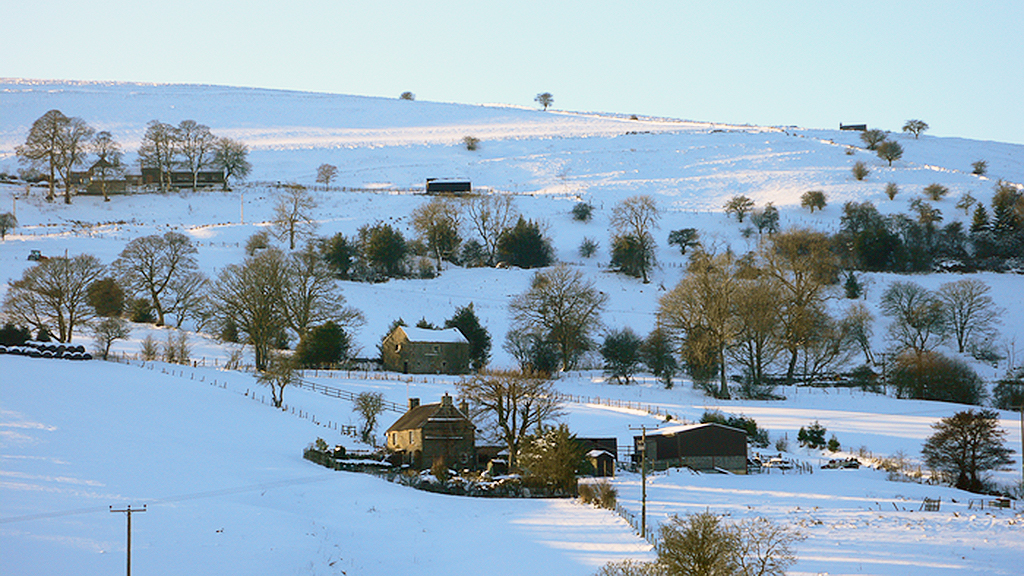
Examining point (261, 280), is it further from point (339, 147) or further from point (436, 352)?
point (339, 147)

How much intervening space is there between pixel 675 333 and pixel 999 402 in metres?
18.7

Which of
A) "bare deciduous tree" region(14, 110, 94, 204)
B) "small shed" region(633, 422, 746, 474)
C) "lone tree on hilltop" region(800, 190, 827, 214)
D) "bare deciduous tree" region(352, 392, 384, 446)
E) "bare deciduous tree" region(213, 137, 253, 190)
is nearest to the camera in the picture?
"small shed" region(633, 422, 746, 474)

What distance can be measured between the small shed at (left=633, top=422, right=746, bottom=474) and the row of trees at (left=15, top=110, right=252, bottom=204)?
67304 millimetres

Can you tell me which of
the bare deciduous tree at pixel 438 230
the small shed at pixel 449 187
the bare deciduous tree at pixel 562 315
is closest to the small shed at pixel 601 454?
the bare deciduous tree at pixel 562 315

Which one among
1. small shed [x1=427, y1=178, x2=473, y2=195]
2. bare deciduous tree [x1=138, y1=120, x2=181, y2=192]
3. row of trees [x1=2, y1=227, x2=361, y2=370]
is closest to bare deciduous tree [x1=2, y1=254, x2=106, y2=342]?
row of trees [x1=2, y1=227, x2=361, y2=370]

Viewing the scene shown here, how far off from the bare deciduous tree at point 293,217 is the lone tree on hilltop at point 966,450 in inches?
2042

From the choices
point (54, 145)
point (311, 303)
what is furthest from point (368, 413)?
point (54, 145)

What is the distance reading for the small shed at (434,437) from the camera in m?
37.0

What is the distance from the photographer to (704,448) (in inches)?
1490

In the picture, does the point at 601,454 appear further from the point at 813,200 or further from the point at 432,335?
the point at 813,200

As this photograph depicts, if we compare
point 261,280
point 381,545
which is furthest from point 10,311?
point 381,545

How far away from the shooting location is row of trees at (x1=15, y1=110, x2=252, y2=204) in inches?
3241

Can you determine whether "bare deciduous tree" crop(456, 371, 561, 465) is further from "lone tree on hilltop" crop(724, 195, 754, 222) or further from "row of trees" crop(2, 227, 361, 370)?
"lone tree on hilltop" crop(724, 195, 754, 222)

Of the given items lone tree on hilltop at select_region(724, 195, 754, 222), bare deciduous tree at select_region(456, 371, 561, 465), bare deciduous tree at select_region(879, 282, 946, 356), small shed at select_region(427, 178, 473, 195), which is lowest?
bare deciduous tree at select_region(456, 371, 561, 465)
